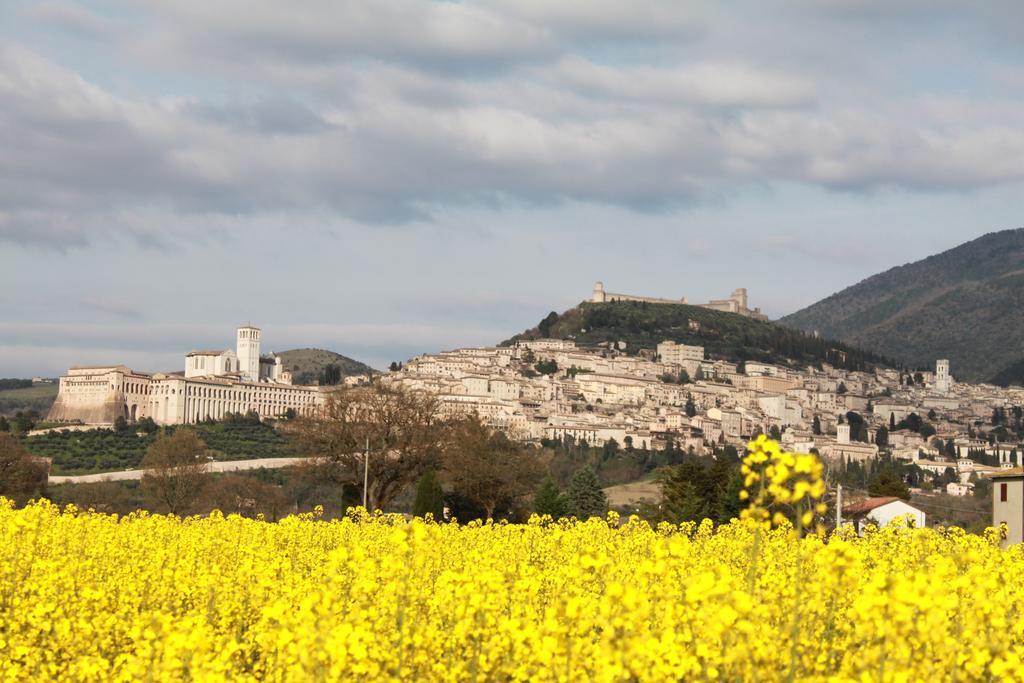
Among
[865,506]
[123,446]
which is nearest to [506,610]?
[865,506]

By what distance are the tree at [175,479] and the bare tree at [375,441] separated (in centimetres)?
1016

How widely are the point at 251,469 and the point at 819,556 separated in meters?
101

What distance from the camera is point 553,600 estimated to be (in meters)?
14.9

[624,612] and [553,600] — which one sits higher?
[624,612]

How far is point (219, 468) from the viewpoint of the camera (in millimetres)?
105062

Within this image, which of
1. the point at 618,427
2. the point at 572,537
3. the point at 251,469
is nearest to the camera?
the point at 572,537

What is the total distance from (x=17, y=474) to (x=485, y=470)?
25.0m

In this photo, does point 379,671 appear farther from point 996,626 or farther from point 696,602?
point 996,626

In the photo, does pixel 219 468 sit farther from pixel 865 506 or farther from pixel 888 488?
pixel 865 506

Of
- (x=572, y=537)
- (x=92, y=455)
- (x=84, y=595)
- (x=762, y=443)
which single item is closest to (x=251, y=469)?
(x=92, y=455)

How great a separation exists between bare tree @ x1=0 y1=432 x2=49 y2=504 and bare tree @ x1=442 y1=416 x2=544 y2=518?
68.1ft

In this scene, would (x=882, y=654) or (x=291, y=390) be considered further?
(x=291, y=390)

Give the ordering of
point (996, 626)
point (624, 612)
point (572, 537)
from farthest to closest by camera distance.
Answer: point (572, 537) < point (996, 626) < point (624, 612)

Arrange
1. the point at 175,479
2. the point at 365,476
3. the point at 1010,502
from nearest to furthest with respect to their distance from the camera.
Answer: the point at 1010,502 < the point at 365,476 < the point at 175,479
